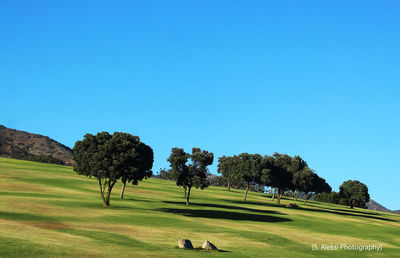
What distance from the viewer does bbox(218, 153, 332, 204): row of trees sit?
418ft

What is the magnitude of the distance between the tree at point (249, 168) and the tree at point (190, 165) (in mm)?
32244

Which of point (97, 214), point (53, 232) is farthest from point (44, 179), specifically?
point (53, 232)

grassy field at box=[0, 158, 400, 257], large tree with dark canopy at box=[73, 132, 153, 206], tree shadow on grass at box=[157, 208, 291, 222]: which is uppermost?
large tree with dark canopy at box=[73, 132, 153, 206]

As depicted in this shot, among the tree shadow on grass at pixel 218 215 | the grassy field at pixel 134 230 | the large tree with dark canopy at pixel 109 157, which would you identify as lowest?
the grassy field at pixel 134 230

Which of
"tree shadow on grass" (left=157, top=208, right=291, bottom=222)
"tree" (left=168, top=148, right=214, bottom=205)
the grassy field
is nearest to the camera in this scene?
the grassy field

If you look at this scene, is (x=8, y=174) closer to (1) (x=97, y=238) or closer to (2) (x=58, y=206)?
(2) (x=58, y=206)

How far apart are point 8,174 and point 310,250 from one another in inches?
3246

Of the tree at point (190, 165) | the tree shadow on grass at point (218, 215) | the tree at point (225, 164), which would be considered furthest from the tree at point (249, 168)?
the tree at point (225, 164)

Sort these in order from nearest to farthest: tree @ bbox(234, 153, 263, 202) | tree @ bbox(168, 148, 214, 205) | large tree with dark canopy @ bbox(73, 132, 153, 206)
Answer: large tree with dark canopy @ bbox(73, 132, 153, 206) → tree @ bbox(168, 148, 214, 205) → tree @ bbox(234, 153, 263, 202)

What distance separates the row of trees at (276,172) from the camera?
418ft

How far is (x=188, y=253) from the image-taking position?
38.8 meters

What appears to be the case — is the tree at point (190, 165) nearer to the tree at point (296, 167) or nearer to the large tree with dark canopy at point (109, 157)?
the large tree with dark canopy at point (109, 157)

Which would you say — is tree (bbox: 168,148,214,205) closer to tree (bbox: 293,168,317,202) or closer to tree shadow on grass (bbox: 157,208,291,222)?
tree shadow on grass (bbox: 157,208,291,222)

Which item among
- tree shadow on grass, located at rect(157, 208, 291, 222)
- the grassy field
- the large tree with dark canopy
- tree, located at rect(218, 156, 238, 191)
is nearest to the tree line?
the large tree with dark canopy
